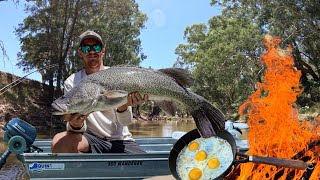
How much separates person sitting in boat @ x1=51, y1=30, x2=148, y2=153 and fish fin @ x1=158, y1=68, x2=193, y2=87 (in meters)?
0.92

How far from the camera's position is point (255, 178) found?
374cm

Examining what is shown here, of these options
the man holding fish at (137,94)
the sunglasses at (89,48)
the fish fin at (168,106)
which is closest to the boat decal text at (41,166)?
the sunglasses at (89,48)

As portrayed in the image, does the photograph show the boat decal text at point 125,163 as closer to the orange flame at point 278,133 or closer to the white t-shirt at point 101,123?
the white t-shirt at point 101,123

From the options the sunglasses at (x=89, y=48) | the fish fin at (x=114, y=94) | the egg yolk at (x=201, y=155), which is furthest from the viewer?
the sunglasses at (x=89, y=48)

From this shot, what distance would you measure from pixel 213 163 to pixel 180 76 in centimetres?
80

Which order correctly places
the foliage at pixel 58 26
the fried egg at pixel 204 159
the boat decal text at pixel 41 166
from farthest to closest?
the foliage at pixel 58 26, the boat decal text at pixel 41 166, the fried egg at pixel 204 159

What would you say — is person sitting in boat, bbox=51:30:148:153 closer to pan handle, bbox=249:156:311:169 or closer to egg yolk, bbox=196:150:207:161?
egg yolk, bbox=196:150:207:161

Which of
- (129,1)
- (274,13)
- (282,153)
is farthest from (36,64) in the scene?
(282,153)

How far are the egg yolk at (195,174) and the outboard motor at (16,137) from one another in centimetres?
324

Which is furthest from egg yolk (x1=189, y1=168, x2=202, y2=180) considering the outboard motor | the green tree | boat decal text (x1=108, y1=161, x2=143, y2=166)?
the green tree

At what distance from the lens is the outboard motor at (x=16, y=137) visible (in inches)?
230

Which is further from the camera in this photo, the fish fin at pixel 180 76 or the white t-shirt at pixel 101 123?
the white t-shirt at pixel 101 123

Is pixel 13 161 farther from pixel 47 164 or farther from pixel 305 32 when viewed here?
pixel 305 32

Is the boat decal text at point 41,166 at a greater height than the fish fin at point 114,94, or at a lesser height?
lesser
